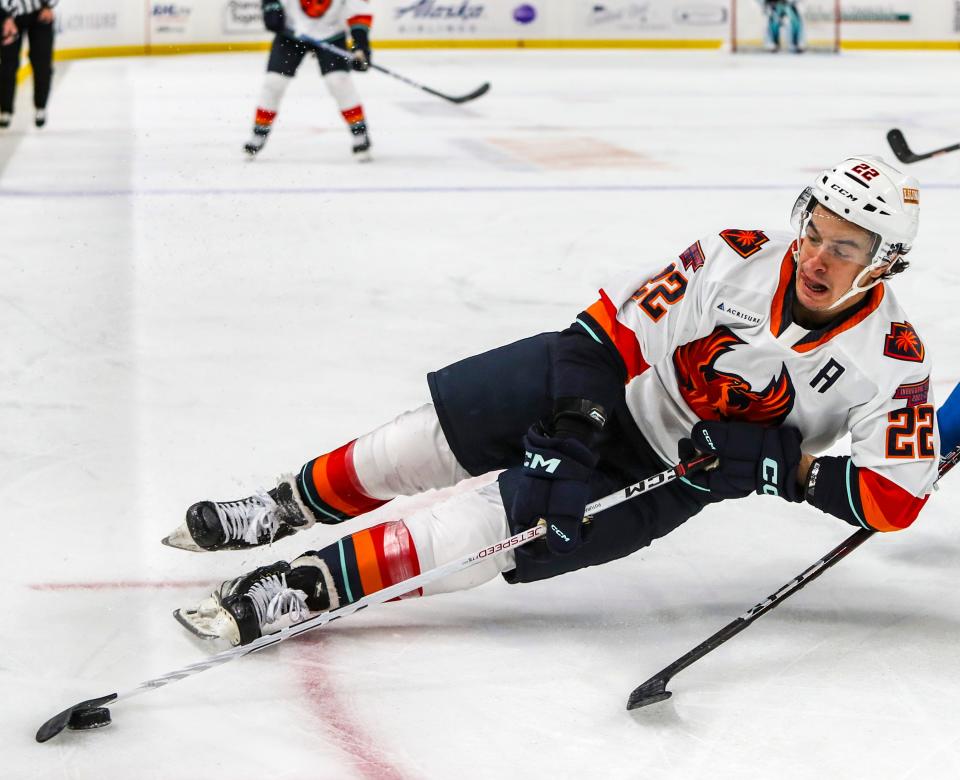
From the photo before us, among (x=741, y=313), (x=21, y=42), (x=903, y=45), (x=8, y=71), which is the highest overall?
(x=21, y=42)

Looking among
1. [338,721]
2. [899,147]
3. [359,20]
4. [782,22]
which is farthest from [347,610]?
[782,22]

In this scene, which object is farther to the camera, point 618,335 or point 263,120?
point 263,120

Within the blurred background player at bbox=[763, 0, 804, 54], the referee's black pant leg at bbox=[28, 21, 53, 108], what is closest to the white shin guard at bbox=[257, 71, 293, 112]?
the referee's black pant leg at bbox=[28, 21, 53, 108]

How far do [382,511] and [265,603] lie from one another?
590 millimetres

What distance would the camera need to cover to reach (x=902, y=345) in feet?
6.60

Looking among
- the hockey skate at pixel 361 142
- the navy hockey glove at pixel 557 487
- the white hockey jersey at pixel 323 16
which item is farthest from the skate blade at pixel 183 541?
the white hockey jersey at pixel 323 16

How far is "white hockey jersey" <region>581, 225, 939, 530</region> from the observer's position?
1.99 meters

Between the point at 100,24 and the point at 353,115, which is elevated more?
the point at 100,24

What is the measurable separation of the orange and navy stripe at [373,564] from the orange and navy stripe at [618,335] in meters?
0.41

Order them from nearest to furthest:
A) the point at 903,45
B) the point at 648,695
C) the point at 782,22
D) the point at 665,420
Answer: the point at 648,695 → the point at 665,420 → the point at 782,22 → the point at 903,45

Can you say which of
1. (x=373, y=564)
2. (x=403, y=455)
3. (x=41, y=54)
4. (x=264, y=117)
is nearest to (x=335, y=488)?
(x=403, y=455)

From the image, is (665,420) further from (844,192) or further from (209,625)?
(209,625)

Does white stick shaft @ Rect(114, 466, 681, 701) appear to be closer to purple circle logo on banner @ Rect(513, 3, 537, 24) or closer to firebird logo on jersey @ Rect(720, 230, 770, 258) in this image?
firebird logo on jersey @ Rect(720, 230, 770, 258)

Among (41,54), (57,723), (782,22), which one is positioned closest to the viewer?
(57,723)
